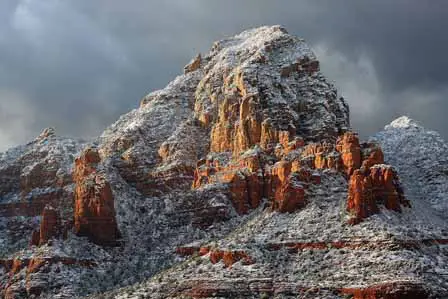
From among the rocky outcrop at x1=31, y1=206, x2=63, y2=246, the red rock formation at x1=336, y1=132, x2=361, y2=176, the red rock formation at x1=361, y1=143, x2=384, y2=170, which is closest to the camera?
the red rock formation at x1=361, y1=143, x2=384, y2=170

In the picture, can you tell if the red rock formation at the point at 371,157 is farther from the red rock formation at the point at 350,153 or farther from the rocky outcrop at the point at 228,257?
the rocky outcrop at the point at 228,257

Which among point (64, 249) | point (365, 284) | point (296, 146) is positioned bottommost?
point (365, 284)

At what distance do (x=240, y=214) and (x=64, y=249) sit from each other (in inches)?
1393

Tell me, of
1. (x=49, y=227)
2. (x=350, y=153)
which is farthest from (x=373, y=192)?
(x=49, y=227)

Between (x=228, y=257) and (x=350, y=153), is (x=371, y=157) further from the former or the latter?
(x=228, y=257)

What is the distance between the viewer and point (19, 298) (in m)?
182

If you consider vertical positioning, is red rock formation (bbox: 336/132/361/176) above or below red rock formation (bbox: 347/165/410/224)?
above

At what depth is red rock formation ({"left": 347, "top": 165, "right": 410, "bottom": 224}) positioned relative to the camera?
16412 centimetres

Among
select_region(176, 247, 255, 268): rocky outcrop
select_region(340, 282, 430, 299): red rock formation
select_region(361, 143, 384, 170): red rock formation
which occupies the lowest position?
select_region(340, 282, 430, 299): red rock formation

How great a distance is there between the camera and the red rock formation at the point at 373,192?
164 m

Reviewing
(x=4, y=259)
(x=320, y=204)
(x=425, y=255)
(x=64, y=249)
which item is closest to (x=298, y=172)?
(x=320, y=204)

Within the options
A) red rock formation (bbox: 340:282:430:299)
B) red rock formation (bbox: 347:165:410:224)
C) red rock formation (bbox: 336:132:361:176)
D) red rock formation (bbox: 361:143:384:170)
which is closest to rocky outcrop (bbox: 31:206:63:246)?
red rock formation (bbox: 336:132:361:176)

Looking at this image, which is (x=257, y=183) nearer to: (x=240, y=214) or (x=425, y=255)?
(x=240, y=214)

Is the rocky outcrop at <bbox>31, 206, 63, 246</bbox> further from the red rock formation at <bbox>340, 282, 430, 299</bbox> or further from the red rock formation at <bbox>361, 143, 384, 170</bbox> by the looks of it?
the red rock formation at <bbox>340, 282, 430, 299</bbox>
